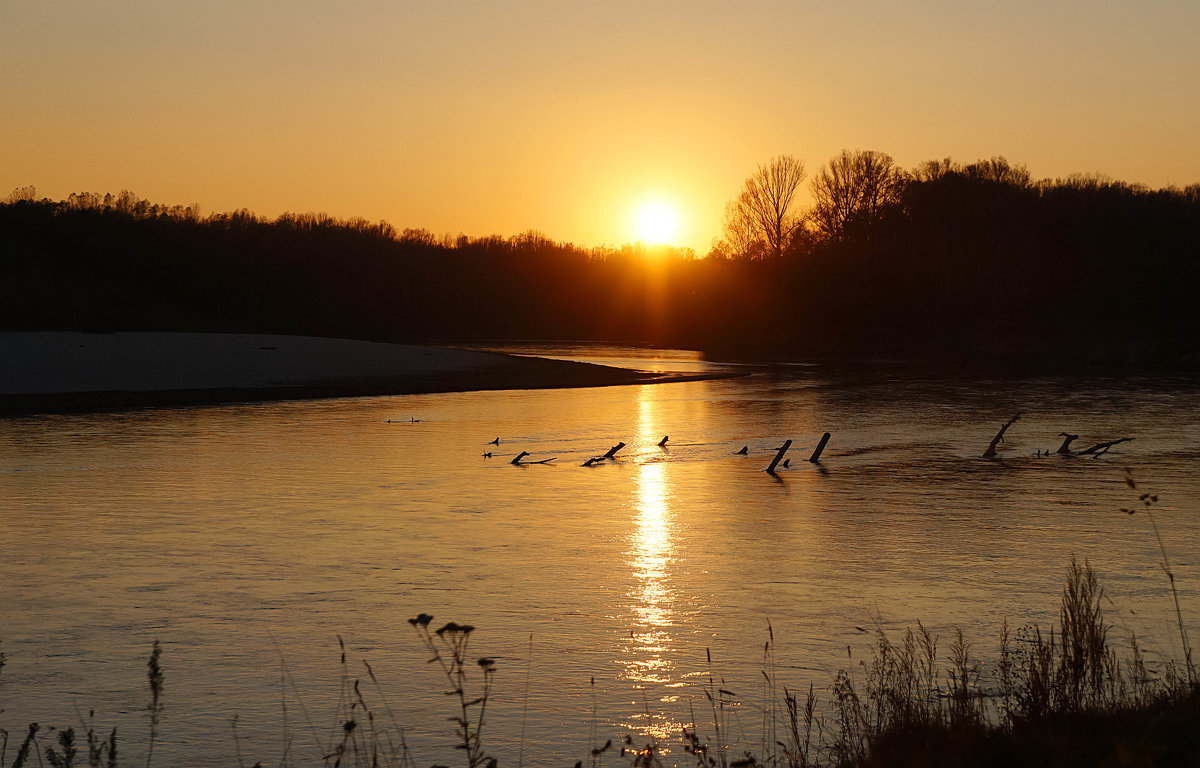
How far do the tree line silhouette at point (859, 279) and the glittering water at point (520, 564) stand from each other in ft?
181

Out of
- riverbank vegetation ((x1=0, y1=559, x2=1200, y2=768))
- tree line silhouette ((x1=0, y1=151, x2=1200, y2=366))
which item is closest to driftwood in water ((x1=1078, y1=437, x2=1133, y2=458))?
riverbank vegetation ((x1=0, y1=559, x2=1200, y2=768))

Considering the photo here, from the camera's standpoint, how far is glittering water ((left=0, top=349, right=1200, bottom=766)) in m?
9.12

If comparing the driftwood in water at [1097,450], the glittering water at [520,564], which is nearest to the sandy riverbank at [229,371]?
the glittering water at [520,564]

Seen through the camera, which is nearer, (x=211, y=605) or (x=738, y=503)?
(x=211, y=605)

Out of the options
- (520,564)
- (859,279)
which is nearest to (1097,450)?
(520,564)

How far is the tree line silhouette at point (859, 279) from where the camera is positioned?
3408 inches

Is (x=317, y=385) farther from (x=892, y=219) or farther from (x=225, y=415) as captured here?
(x=892, y=219)

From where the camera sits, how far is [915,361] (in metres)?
81.9

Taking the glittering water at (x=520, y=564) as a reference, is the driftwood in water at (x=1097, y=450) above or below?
above

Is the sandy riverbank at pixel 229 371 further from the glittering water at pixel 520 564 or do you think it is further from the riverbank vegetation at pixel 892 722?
the riverbank vegetation at pixel 892 722

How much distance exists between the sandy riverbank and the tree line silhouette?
23872mm

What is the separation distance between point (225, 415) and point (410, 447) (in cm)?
1062

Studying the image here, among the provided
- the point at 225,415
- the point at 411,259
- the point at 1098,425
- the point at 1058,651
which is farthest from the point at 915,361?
the point at 411,259

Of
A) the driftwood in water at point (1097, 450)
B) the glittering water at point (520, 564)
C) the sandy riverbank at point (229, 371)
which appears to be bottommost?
the glittering water at point (520, 564)
